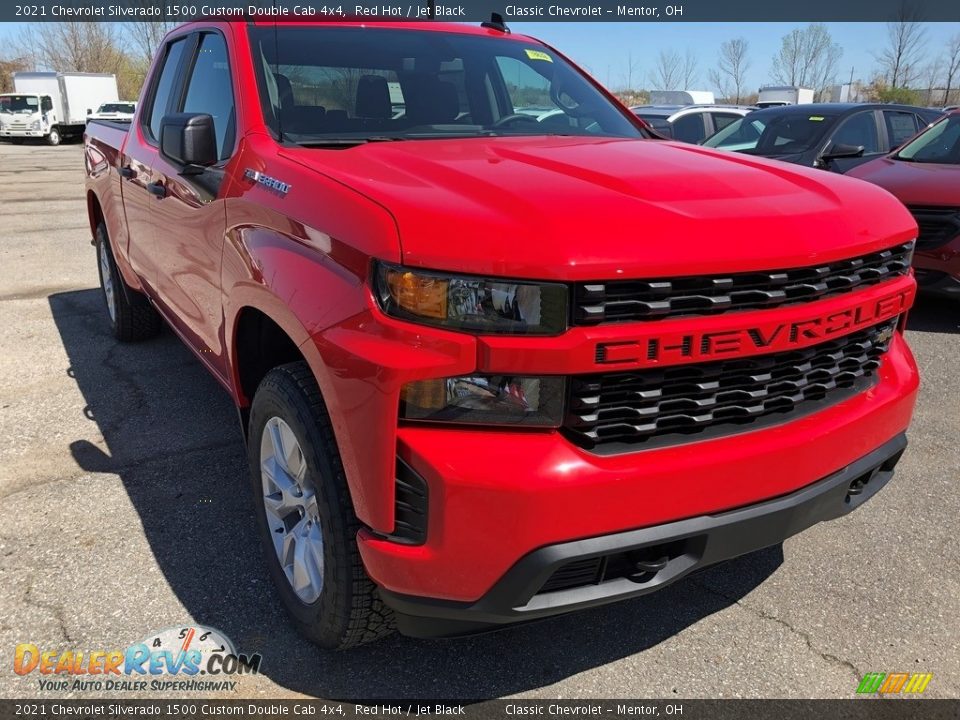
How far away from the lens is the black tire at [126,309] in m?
5.31

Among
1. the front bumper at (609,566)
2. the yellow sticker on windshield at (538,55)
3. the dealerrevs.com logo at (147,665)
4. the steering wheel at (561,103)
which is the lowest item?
the dealerrevs.com logo at (147,665)

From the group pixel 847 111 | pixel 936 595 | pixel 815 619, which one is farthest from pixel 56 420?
pixel 847 111

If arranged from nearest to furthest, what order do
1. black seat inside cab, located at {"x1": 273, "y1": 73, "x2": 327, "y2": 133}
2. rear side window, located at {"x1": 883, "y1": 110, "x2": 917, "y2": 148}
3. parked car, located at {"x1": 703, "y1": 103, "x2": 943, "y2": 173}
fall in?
1. black seat inside cab, located at {"x1": 273, "y1": 73, "x2": 327, "y2": 133}
2. parked car, located at {"x1": 703, "y1": 103, "x2": 943, "y2": 173}
3. rear side window, located at {"x1": 883, "y1": 110, "x2": 917, "y2": 148}

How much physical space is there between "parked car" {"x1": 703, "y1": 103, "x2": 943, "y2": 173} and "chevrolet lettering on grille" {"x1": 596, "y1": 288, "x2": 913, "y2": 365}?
5951mm

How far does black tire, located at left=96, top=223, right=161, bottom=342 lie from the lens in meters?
5.31

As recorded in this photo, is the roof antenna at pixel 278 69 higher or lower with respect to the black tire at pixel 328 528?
higher

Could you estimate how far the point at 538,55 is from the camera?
3.80 meters

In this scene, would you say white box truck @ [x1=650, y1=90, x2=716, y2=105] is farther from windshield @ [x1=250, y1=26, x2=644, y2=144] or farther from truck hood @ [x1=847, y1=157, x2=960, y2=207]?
windshield @ [x1=250, y1=26, x2=644, y2=144]

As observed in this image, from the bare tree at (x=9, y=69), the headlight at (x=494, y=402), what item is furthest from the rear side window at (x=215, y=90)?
the bare tree at (x=9, y=69)

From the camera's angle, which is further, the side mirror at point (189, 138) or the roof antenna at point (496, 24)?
the roof antenna at point (496, 24)

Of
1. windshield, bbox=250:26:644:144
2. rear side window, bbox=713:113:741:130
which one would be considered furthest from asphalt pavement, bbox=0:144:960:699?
rear side window, bbox=713:113:741:130

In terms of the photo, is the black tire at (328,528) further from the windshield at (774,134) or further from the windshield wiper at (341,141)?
the windshield at (774,134)

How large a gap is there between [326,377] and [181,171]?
1.46 metres

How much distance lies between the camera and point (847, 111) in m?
8.44
